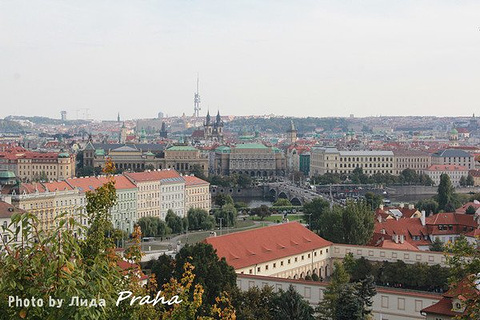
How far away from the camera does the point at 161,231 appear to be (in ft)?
174

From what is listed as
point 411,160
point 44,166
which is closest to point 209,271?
point 44,166

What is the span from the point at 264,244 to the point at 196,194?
33802 mm

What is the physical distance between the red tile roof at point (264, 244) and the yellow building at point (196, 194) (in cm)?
2884

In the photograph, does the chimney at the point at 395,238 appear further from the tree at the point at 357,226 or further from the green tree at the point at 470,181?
the green tree at the point at 470,181

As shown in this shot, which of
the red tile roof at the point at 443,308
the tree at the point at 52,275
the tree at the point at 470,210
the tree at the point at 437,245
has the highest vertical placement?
the tree at the point at 52,275

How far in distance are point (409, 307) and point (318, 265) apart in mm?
10588

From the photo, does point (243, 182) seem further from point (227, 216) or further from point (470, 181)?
point (227, 216)

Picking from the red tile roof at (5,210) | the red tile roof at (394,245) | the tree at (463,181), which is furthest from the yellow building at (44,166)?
the red tile roof at (394,245)

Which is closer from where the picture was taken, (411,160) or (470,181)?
(470,181)

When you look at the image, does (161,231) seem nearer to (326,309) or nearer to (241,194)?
(326,309)

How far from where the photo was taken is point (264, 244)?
34312mm

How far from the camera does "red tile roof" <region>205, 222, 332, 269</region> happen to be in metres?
32.1

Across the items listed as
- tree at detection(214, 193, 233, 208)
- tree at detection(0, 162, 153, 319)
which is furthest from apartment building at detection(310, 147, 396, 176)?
tree at detection(0, 162, 153, 319)

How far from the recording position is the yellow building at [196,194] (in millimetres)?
66438
